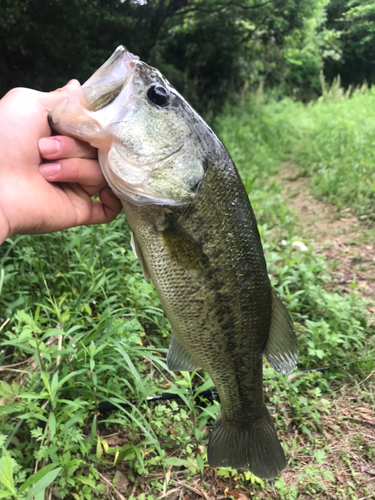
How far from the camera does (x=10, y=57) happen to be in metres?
4.51

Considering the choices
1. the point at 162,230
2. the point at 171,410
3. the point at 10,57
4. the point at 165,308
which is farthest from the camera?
the point at 10,57

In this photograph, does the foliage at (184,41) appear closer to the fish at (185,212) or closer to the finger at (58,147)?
the finger at (58,147)

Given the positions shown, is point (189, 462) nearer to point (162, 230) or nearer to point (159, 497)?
point (159, 497)

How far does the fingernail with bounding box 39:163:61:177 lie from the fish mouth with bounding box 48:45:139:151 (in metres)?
0.19

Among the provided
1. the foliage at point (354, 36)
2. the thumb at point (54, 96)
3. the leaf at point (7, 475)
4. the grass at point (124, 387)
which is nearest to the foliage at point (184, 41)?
the foliage at point (354, 36)

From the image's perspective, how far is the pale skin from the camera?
4.49ft

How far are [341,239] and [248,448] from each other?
11.0ft

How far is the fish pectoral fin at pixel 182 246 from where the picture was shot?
51.9 inches

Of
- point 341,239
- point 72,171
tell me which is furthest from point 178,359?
point 341,239

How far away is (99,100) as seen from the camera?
1248 millimetres

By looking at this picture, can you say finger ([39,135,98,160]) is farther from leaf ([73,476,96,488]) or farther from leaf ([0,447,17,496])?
leaf ([73,476,96,488])

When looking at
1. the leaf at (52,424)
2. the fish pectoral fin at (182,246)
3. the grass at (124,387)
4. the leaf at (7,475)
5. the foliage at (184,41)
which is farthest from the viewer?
the foliage at (184,41)

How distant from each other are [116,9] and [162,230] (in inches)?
238

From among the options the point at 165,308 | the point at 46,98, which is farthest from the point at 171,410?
the point at 46,98
